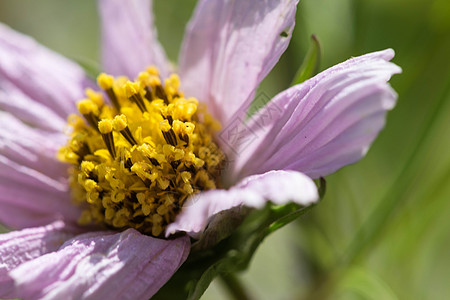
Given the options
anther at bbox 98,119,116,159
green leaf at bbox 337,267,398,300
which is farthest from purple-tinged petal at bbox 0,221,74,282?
green leaf at bbox 337,267,398,300

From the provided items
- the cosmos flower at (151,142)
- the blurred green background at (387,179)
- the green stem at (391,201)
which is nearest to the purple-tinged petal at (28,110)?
the cosmos flower at (151,142)

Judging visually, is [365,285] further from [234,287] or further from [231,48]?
[231,48]

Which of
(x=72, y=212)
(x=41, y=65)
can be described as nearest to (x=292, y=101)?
(x=72, y=212)

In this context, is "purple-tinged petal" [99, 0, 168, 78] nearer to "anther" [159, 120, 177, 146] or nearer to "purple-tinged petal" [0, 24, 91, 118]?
"purple-tinged petal" [0, 24, 91, 118]

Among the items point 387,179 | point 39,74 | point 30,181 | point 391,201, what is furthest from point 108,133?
point 387,179

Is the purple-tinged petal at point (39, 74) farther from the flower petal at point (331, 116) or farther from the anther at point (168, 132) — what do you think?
the flower petal at point (331, 116)

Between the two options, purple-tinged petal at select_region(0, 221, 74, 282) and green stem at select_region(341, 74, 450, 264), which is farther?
green stem at select_region(341, 74, 450, 264)
